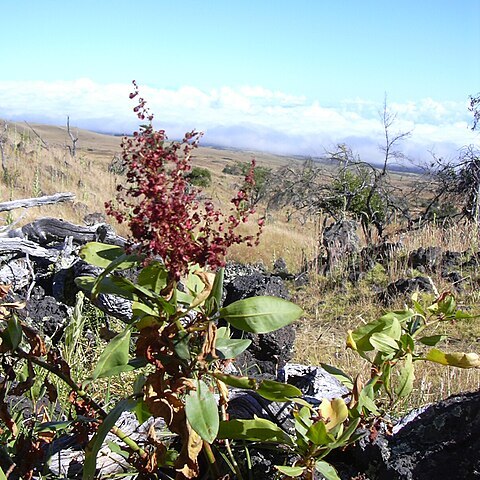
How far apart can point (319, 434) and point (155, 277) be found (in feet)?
1.59

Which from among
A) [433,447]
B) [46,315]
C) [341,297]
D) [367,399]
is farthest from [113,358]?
[341,297]

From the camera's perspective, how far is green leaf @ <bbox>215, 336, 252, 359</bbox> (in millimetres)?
1318

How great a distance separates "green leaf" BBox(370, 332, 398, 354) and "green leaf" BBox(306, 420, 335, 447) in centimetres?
27

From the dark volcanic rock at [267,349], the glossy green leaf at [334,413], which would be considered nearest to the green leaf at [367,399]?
the glossy green leaf at [334,413]

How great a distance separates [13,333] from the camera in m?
1.34

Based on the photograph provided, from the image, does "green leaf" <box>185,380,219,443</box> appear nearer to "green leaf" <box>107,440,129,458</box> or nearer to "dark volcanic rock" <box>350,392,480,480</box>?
"green leaf" <box>107,440,129,458</box>

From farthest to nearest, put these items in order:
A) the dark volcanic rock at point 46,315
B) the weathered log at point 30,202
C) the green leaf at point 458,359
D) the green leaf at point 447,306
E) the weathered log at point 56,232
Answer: the weathered log at point 56,232, the weathered log at point 30,202, the dark volcanic rock at point 46,315, the green leaf at point 447,306, the green leaf at point 458,359

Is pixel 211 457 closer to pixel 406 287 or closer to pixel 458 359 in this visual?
pixel 458 359

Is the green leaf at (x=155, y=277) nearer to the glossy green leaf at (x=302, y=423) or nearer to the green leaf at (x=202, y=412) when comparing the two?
the green leaf at (x=202, y=412)

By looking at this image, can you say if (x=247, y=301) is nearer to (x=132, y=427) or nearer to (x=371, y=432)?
(x=371, y=432)

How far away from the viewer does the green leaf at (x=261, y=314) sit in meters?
1.21

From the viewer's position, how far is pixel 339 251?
798cm

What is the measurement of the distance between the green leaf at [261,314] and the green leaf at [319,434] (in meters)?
0.25

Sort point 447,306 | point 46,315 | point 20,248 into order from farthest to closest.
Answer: point 20,248
point 46,315
point 447,306
